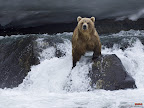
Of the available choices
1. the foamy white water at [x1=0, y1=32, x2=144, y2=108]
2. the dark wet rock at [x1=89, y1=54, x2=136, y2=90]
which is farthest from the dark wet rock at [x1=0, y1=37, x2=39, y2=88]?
the dark wet rock at [x1=89, y1=54, x2=136, y2=90]

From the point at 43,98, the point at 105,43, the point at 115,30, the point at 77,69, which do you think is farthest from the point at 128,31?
the point at 43,98

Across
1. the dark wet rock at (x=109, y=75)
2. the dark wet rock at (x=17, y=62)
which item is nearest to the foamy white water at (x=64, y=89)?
the dark wet rock at (x=109, y=75)

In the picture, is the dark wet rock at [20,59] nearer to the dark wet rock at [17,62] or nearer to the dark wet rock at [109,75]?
the dark wet rock at [17,62]

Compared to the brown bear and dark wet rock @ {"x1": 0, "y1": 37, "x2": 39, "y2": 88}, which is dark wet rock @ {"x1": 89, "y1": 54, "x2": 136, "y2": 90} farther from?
dark wet rock @ {"x1": 0, "y1": 37, "x2": 39, "y2": 88}

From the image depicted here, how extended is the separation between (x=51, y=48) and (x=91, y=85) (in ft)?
8.41

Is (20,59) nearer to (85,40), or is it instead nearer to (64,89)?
(64,89)

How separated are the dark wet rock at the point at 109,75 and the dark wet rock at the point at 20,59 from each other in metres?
2.06

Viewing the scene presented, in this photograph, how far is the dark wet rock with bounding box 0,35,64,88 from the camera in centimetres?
750

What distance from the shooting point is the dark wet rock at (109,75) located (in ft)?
19.5

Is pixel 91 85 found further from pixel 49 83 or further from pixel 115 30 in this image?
pixel 115 30

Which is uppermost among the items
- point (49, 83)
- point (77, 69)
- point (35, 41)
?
point (35, 41)

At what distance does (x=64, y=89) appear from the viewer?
20.4 ft

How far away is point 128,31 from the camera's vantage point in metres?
16.1

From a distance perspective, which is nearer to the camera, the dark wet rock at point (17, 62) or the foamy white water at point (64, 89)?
the foamy white water at point (64, 89)
